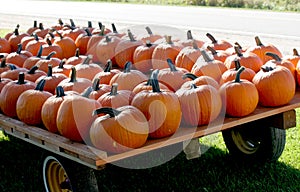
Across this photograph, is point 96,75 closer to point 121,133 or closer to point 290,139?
point 121,133

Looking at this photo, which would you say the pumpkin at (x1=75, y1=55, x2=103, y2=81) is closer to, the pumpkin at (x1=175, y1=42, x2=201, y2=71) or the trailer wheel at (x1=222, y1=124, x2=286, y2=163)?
the pumpkin at (x1=175, y1=42, x2=201, y2=71)

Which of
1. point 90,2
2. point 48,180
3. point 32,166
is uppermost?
point 48,180

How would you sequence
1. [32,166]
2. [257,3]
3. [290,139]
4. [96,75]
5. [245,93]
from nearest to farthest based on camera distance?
1. [245,93]
2. [96,75]
3. [32,166]
4. [290,139]
5. [257,3]

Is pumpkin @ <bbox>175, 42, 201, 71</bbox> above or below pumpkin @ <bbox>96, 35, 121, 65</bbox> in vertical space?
above

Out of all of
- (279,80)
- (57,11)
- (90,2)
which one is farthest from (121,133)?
(90,2)

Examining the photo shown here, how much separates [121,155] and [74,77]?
0.92 metres

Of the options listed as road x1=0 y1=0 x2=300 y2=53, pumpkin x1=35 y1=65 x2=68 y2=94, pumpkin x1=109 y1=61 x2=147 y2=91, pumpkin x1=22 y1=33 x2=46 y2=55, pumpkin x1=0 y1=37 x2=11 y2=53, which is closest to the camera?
pumpkin x1=109 y1=61 x2=147 y2=91

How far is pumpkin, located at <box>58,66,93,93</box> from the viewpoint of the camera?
3.94m

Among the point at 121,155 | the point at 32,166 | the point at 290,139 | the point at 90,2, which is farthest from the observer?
the point at 90,2

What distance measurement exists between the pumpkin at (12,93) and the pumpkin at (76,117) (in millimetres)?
633

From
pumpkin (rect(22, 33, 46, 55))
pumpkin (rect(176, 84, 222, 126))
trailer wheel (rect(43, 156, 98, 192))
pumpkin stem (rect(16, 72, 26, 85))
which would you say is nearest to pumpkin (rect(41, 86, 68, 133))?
trailer wheel (rect(43, 156, 98, 192))

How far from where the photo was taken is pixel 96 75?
4.31m

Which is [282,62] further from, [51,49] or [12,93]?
[51,49]

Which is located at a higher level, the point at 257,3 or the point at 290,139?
the point at 290,139
